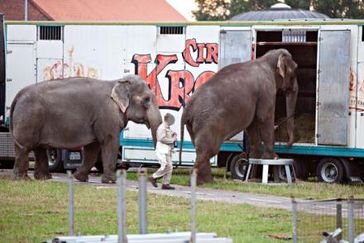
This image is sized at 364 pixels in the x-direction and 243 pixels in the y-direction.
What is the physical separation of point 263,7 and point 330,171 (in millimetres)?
39663

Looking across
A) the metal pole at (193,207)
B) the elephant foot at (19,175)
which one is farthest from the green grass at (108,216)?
the metal pole at (193,207)

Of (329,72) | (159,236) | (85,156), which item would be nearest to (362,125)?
(329,72)

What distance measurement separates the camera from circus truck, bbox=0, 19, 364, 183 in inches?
1150

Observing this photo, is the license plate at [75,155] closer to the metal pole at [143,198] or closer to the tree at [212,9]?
the metal pole at [143,198]

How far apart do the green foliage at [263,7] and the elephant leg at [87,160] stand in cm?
3705

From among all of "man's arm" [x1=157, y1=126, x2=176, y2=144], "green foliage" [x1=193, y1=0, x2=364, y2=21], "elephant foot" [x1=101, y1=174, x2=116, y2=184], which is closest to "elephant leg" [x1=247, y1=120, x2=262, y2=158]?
"elephant foot" [x1=101, y1=174, x2=116, y2=184]

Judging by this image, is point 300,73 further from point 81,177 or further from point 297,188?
point 81,177

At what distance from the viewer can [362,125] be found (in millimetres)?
28953

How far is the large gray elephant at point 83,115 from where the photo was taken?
2864 cm

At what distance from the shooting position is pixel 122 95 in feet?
94.0

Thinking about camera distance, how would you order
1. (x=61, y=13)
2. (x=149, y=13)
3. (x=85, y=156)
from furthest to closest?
(x=149, y=13), (x=61, y=13), (x=85, y=156)

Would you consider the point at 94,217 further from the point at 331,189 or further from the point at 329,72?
the point at 329,72

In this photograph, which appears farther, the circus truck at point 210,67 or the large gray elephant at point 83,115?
the circus truck at point 210,67

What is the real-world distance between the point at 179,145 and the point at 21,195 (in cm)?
647
